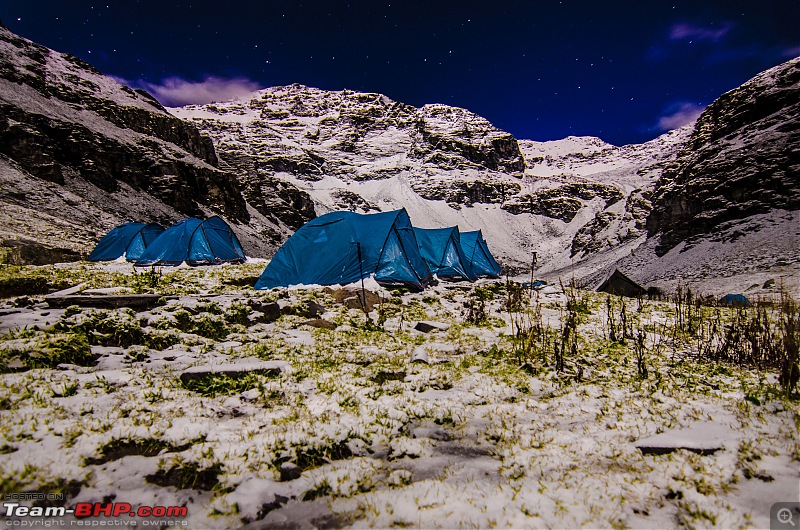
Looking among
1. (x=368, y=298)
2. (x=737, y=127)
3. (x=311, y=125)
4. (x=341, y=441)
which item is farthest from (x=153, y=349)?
(x=311, y=125)

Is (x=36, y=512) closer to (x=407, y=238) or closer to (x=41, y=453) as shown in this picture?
(x=41, y=453)

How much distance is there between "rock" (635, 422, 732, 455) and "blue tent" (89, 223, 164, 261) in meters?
27.4

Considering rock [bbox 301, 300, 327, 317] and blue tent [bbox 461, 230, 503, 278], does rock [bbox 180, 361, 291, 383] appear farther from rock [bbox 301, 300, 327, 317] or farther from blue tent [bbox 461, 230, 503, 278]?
blue tent [bbox 461, 230, 503, 278]

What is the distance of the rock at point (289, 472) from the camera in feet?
9.37

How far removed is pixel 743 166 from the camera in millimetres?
42875

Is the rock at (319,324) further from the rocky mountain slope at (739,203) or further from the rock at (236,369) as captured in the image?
the rocky mountain slope at (739,203)

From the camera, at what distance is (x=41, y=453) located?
8.99 feet

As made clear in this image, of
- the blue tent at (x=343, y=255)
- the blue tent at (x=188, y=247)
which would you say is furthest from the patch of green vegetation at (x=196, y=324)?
the blue tent at (x=188, y=247)

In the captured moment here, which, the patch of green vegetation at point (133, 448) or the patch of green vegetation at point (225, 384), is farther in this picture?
the patch of green vegetation at point (225, 384)

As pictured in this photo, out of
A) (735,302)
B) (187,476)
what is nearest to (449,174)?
(735,302)

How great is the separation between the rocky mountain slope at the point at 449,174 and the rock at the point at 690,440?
78927 mm

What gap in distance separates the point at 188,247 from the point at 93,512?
21.8 meters

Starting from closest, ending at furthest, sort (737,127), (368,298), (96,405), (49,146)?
(96,405) → (368,298) → (49,146) → (737,127)

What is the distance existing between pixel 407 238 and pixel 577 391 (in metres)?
10.3
